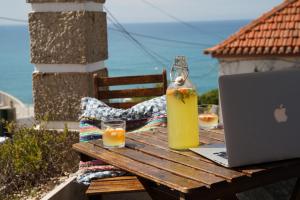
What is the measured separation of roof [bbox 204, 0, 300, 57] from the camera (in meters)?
12.6

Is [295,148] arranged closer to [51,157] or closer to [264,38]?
[51,157]

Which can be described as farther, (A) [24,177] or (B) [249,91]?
(A) [24,177]

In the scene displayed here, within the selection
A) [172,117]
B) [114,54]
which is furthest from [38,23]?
[114,54]

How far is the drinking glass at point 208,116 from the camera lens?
2.68 metres

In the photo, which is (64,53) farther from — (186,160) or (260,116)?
(260,116)

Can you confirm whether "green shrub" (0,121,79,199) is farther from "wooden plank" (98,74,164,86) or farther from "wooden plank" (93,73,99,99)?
"wooden plank" (98,74,164,86)

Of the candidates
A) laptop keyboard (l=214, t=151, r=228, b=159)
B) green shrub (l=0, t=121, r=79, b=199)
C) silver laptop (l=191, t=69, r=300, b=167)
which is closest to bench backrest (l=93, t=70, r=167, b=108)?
green shrub (l=0, t=121, r=79, b=199)

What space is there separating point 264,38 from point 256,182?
11709 mm

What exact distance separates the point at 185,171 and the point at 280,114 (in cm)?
42

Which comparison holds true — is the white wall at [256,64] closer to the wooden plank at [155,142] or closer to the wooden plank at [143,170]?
the wooden plank at [155,142]

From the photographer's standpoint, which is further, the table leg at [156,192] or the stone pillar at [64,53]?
the stone pillar at [64,53]

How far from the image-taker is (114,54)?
92.1m

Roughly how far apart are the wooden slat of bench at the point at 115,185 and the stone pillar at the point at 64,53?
1.15 m

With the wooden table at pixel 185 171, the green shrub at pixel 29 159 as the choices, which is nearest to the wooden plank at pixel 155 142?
the wooden table at pixel 185 171
